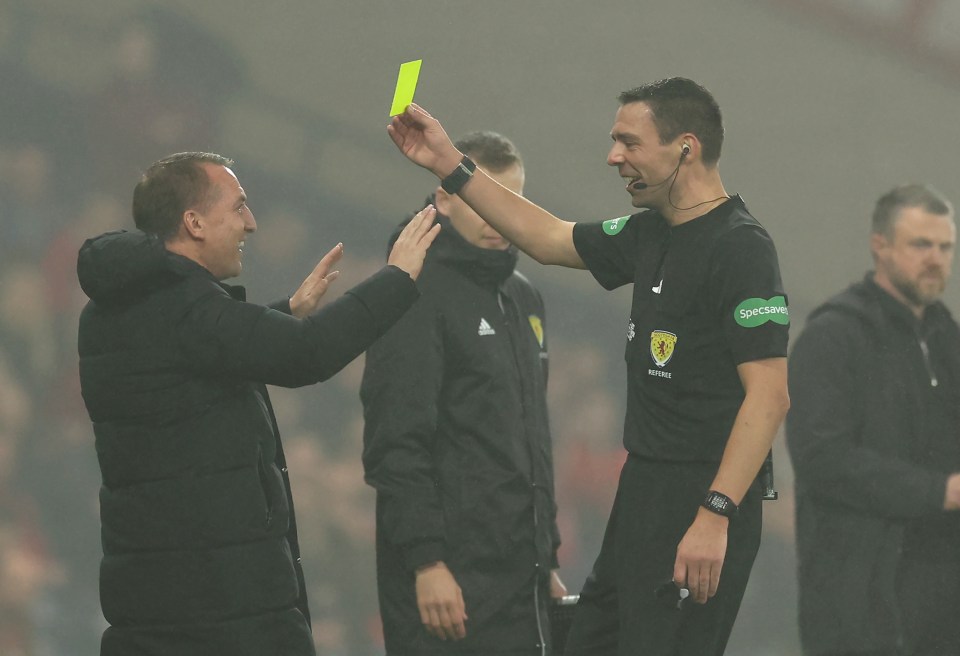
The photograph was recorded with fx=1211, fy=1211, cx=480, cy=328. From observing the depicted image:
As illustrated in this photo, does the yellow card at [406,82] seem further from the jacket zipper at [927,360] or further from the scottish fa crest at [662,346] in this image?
the jacket zipper at [927,360]

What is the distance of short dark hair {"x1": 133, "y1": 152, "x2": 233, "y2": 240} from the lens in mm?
2129

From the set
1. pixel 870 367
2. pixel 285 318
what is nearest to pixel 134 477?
pixel 285 318

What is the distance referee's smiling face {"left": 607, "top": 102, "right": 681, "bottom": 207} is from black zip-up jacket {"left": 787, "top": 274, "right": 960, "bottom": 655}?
115 centimetres

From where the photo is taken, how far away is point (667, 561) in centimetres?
222

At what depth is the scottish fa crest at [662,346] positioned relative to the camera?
2232 millimetres

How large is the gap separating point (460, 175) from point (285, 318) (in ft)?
1.98

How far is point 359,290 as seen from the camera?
2066mm

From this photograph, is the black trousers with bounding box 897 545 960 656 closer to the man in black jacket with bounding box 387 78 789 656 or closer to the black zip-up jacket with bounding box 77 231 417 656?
the man in black jacket with bounding box 387 78 789 656

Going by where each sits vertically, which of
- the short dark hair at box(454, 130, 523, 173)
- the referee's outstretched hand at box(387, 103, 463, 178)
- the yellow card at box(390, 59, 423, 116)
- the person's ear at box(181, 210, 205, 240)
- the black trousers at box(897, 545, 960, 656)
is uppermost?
the short dark hair at box(454, 130, 523, 173)

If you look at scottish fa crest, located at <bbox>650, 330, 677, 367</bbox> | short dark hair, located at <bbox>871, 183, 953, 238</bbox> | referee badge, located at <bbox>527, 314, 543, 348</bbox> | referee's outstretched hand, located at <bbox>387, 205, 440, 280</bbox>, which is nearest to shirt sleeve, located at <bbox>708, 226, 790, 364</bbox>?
scottish fa crest, located at <bbox>650, 330, 677, 367</bbox>

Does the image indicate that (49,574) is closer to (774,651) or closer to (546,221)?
(546,221)

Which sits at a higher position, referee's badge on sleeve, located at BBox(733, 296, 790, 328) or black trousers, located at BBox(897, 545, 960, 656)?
referee's badge on sleeve, located at BBox(733, 296, 790, 328)

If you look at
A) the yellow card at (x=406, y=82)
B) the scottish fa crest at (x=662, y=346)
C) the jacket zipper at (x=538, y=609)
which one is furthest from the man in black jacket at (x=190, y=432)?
the jacket zipper at (x=538, y=609)

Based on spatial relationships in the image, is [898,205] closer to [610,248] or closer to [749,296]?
[610,248]
